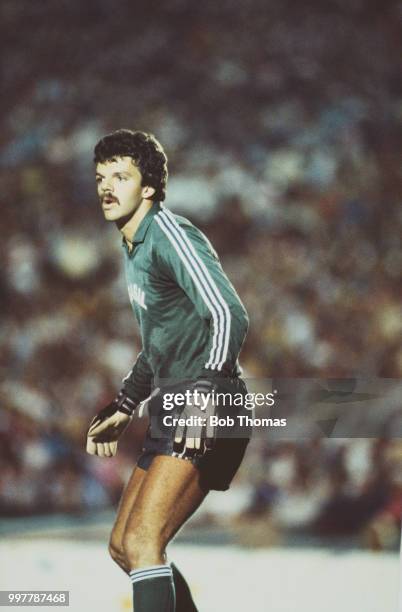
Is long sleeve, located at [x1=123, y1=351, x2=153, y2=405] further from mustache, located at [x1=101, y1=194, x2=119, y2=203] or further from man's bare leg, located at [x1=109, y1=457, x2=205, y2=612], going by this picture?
mustache, located at [x1=101, y1=194, x2=119, y2=203]

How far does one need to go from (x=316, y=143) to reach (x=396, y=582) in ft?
4.32

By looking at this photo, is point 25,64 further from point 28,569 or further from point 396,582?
point 396,582

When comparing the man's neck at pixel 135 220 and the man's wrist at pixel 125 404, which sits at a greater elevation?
the man's neck at pixel 135 220

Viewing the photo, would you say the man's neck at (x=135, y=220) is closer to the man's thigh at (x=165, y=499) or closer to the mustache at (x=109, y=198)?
the mustache at (x=109, y=198)

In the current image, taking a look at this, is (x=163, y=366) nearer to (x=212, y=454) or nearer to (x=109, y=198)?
(x=212, y=454)

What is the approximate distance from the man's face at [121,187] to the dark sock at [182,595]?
3.30 feet

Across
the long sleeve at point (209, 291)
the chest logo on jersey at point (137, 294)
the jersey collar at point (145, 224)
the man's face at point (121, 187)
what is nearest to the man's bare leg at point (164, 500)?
the long sleeve at point (209, 291)

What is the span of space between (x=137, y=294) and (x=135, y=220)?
206 millimetres

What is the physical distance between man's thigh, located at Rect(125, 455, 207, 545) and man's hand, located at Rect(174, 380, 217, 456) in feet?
0.17

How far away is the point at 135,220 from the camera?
2.35m

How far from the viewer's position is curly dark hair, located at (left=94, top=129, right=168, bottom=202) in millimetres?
2381

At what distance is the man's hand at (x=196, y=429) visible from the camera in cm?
211

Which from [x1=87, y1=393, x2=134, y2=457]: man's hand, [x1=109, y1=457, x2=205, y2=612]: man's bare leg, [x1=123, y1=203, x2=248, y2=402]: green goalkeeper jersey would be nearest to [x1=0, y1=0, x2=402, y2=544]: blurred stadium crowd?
[x1=87, y1=393, x2=134, y2=457]: man's hand

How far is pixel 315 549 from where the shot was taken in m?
2.48
